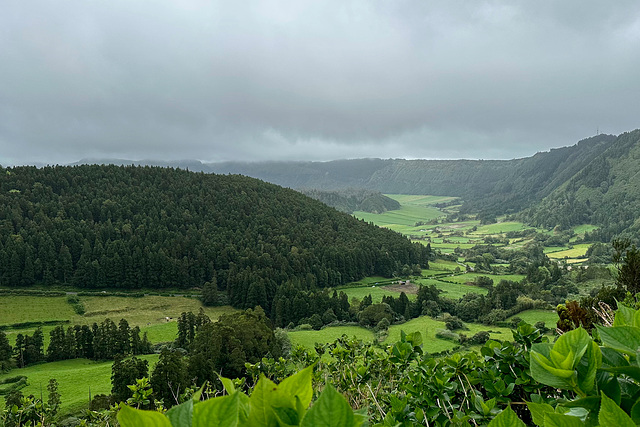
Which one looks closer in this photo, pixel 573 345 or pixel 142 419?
pixel 142 419

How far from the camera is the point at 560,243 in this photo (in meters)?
140

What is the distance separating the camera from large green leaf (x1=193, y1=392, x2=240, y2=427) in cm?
75

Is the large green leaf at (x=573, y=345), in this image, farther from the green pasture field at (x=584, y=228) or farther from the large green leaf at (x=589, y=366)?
the green pasture field at (x=584, y=228)

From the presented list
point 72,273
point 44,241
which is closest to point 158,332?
point 72,273

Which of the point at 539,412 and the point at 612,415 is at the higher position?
the point at 612,415

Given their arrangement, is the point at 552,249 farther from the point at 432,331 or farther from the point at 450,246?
the point at 432,331

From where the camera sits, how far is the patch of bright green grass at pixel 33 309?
53438 mm

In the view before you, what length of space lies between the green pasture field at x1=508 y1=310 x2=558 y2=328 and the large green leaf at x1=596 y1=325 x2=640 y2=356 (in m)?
56.1

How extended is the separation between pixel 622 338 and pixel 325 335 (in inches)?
1895

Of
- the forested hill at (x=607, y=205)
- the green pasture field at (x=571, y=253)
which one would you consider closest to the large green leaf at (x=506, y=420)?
the green pasture field at (x=571, y=253)

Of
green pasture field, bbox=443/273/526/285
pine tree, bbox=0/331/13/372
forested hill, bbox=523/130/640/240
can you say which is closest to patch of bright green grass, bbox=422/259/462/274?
green pasture field, bbox=443/273/526/285

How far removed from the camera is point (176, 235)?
85.5m

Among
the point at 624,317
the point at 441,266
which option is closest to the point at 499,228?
the point at 441,266

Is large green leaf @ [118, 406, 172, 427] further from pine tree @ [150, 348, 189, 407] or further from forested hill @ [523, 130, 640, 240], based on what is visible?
forested hill @ [523, 130, 640, 240]
